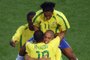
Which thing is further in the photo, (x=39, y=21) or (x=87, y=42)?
(x=87, y=42)

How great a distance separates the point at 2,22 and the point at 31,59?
700cm

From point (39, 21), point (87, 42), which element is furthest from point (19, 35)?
point (87, 42)

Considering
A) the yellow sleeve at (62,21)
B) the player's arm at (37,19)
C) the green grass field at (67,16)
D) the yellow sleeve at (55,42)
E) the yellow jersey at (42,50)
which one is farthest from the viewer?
the green grass field at (67,16)

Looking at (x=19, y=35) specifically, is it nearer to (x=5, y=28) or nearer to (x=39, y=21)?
(x=39, y=21)

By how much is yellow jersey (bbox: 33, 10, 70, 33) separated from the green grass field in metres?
3.26

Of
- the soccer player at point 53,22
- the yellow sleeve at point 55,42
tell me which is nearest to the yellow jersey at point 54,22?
the soccer player at point 53,22

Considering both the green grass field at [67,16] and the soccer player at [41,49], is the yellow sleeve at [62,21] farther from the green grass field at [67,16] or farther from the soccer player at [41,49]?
the green grass field at [67,16]

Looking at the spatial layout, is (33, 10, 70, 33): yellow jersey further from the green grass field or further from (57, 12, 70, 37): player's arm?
the green grass field

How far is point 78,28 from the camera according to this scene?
49.4 feet

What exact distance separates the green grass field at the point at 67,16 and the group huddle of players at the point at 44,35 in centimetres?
259

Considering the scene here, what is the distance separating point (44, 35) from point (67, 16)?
A: 22.9 feet

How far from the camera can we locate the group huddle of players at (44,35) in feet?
28.3

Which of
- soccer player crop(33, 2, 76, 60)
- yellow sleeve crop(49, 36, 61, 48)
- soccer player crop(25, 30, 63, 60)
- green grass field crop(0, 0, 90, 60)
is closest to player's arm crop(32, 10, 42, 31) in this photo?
soccer player crop(33, 2, 76, 60)

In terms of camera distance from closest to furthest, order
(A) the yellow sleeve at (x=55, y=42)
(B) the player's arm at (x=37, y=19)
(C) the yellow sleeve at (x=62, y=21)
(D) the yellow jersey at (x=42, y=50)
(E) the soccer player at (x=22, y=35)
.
→ (D) the yellow jersey at (x=42, y=50)
(A) the yellow sleeve at (x=55, y=42)
(C) the yellow sleeve at (x=62, y=21)
(B) the player's arm at (x=37, y=19)
(E) the soccer player at (x=22, y=35)
